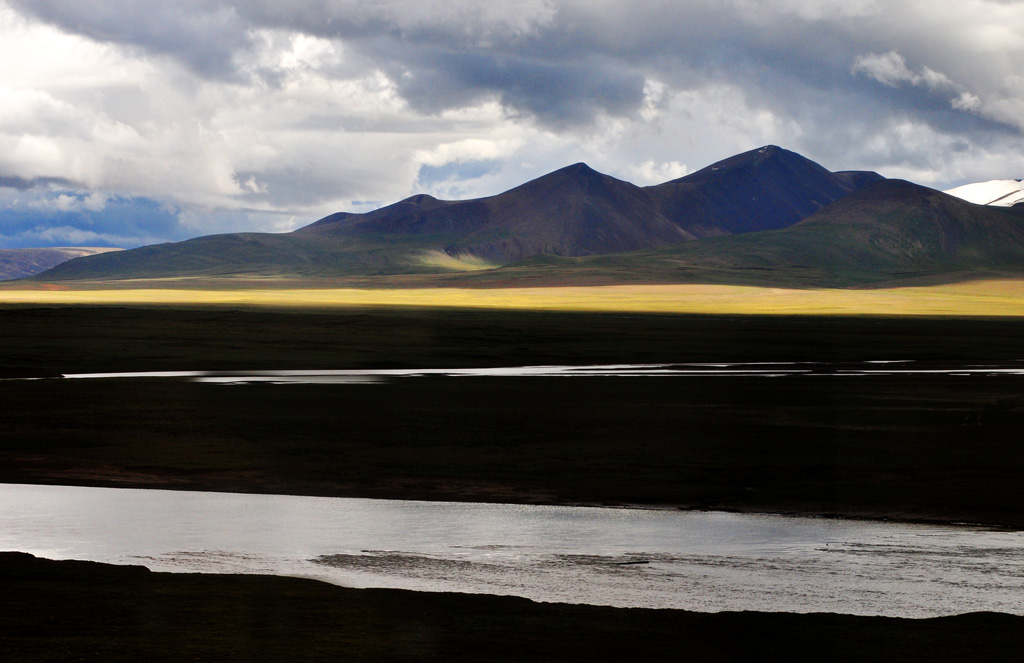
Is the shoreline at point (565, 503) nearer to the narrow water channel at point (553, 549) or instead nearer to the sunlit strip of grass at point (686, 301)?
the narrow water channel at point (553, 549)

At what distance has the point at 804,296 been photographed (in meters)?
174

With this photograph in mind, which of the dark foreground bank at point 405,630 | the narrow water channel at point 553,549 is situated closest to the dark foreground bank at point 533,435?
the narrow water channel at point 553,549

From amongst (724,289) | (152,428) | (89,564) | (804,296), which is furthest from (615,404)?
(724,289)

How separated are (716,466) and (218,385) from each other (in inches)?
873

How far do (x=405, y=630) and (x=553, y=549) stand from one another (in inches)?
176

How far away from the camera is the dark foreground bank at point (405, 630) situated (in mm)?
10453

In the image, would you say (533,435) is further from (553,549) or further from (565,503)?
(553,549)

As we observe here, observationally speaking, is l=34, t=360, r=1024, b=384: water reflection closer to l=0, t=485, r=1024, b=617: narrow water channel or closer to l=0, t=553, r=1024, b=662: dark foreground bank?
l=0, t=485, r=1024, b=617: narrow water channel

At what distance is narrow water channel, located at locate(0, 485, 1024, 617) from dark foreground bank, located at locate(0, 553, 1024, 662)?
0.65 meters

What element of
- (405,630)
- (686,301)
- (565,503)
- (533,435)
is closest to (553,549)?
(565,503)

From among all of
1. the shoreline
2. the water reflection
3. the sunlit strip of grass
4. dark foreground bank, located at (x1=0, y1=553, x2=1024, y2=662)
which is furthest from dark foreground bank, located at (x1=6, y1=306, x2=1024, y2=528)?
the sunlit strip of grass

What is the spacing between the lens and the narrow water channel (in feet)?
42.5

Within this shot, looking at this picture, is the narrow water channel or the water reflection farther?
the water reflection

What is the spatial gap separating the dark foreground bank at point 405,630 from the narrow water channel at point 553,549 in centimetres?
65
